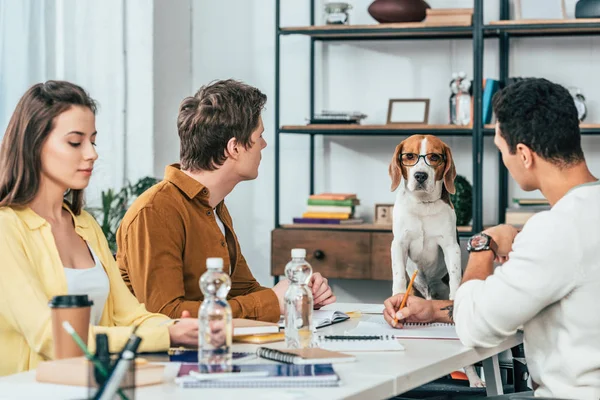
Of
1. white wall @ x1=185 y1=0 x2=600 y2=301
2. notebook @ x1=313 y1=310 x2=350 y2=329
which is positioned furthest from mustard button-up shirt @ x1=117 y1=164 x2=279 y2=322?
white wall @ x1=185 y1=0 x2=600 y2=301

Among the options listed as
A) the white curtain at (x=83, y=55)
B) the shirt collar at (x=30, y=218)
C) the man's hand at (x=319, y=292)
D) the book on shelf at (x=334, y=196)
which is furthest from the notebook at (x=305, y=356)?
the book on shelf at (x=334, y=196)

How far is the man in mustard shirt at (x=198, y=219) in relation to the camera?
212 centimetres

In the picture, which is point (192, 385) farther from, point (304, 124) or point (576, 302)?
point (304, 124)

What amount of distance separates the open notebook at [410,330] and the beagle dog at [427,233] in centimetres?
26

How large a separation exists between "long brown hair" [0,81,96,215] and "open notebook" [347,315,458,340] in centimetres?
76

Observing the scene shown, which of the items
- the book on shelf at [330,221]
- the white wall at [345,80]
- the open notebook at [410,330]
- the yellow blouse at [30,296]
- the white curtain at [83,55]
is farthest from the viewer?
the white wall at [345,80]

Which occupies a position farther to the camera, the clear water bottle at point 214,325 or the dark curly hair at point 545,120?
the dark curly hair at point 545,120

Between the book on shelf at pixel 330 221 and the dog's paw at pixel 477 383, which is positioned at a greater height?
the book on shelf at pixel 330 221

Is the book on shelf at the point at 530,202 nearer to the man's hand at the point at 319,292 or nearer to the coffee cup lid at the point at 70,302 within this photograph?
the man's hand at the point at 319,292

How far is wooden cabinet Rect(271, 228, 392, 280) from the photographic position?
4375 millimetres

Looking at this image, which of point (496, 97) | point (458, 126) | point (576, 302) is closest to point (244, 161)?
point (496, 97)

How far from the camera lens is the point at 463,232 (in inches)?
172

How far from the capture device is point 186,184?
2316 mm

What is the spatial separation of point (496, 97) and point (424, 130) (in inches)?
101
